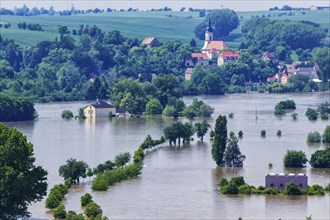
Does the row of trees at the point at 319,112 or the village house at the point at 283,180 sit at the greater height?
the row of trees at the point at 319,112

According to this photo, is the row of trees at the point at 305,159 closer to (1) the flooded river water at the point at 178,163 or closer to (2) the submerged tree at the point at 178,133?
(1) the flooded river water at the point at 178,163

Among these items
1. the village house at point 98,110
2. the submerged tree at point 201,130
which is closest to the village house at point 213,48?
the village house at point 98,110

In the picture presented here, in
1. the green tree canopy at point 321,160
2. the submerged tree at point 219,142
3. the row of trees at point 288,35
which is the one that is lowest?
the green tree canopy at point 321,160

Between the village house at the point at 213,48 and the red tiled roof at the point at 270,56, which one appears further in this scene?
the village house at the point at 213,48

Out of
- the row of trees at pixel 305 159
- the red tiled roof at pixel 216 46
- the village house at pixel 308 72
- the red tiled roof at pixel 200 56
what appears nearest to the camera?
the row of trees at pixel 305 159

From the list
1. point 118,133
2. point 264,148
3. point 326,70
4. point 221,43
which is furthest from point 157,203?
point 221,43

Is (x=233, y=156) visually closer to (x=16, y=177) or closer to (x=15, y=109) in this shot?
(x=16, y=177)
